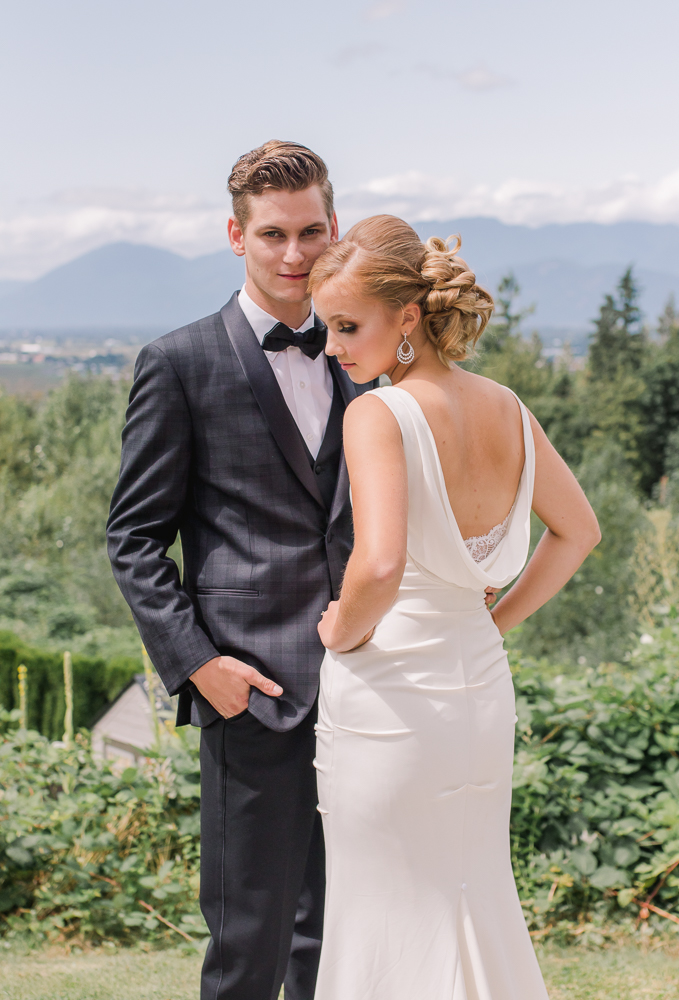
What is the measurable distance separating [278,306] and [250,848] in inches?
50.1

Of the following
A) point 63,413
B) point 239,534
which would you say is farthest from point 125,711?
point 63,413

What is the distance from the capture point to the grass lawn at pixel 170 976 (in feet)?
8.46

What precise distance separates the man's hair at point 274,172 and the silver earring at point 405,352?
0.51 metres

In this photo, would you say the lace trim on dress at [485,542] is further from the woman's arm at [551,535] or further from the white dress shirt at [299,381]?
the white dress shirt at [299,381]

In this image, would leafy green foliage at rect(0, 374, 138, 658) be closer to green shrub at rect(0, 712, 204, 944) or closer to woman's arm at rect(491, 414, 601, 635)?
green shrub at rect(0, 712, 204, 944)

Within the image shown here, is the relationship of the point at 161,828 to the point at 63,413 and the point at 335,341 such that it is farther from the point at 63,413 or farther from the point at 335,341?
the point at 63,413

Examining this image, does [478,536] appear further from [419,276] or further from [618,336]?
[618,336]

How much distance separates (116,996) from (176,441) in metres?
1.70

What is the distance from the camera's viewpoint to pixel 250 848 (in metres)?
2.03

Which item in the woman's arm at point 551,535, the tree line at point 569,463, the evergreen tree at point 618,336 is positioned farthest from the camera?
the evergreen tree at point 618,336

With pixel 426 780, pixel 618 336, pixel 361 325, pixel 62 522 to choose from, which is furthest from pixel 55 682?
pixel 618 336

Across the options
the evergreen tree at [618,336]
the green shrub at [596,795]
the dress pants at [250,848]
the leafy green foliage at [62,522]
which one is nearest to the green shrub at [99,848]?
the dress pants at [250,848]

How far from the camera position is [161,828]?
126 inches

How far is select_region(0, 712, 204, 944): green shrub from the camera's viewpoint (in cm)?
304
